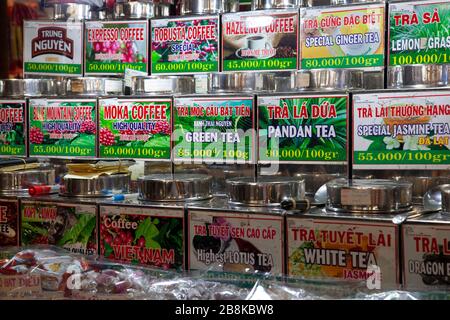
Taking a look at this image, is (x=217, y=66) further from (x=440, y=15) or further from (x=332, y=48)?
(x=440, y=15)

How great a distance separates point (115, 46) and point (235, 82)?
127cm

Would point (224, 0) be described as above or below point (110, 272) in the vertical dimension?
above

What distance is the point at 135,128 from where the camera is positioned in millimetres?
3156

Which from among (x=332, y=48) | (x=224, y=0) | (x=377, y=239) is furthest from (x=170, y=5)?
(x=377, y=239)

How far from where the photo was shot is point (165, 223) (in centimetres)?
260

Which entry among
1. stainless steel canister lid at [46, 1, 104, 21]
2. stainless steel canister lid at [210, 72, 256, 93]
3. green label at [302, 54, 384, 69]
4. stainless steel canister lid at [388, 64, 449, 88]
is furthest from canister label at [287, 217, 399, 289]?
stainless steel canister lid at [46, 1, 104, 21]

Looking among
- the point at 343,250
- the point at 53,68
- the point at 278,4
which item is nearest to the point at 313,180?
the point at 343,250

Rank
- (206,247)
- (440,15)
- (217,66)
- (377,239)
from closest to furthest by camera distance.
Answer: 1. (377,239)
2. (206,247)
3. (440,15)
4. (217,66)

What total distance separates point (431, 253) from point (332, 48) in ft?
5.15

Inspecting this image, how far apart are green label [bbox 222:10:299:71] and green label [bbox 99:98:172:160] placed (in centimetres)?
75

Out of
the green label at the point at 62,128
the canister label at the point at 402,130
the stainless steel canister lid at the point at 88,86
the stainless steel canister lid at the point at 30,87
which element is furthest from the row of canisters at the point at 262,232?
the stainless steel canister lid at the point at 30,87

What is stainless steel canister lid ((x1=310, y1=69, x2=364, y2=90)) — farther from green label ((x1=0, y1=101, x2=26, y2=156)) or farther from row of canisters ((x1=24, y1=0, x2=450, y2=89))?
green label ((x1=0, y1=101, x2=26, y2=156))

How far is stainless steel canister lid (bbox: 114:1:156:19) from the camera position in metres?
4.04

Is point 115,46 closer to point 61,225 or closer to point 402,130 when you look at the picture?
point 61,225
